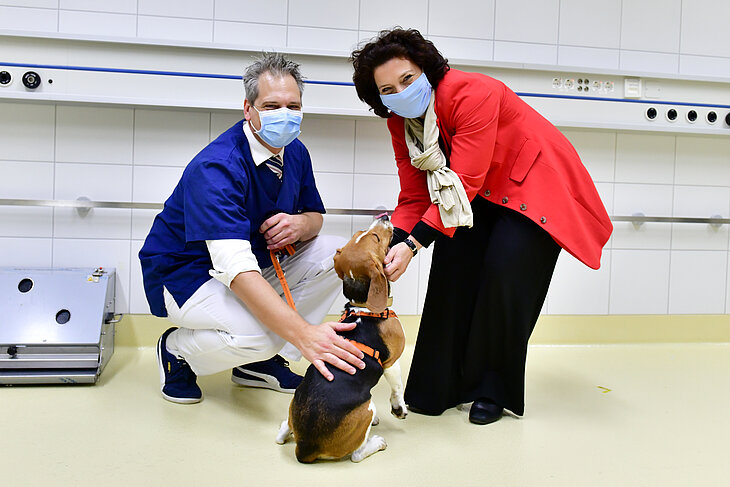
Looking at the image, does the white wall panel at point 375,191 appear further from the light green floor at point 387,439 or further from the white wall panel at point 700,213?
the white wall panel at point 700,213

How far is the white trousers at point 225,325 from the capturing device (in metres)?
2.03

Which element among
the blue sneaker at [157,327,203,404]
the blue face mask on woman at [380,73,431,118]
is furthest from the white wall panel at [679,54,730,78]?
the blue sneaker at [157,327,203,404]

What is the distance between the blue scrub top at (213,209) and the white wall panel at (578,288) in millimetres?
1597

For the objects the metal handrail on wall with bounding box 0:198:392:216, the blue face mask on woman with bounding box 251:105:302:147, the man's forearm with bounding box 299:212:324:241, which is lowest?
the man's forearm with bounding box 299:212:324:241

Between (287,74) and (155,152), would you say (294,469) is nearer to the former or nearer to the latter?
(287,74)

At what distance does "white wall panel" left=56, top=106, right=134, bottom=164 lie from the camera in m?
2.82

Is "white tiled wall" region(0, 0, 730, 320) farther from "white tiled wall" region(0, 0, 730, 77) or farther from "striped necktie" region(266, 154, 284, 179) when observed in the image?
"striped necktie" region(266, 154, 284, 179)

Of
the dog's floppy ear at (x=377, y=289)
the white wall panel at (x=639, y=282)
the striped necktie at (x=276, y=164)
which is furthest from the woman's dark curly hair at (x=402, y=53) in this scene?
the white wall panel at (x=639, y=282)

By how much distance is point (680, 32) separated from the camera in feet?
10.8

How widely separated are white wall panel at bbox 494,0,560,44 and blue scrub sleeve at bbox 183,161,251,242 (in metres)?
1.83

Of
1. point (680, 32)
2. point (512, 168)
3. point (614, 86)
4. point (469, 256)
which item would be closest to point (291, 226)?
point (469, 256)

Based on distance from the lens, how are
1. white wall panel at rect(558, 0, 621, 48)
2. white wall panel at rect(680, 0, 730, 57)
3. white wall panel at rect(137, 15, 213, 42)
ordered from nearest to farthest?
white wall panel at rect(137, 15, 213, 42) → white wall panel at rect(558, 0, 621, 48) → white wall panel at rect(680, 0, 730, 57)

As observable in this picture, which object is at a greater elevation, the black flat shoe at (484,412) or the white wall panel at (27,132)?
the white wall panel at (27,132)

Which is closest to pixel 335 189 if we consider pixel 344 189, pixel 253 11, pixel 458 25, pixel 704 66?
pixel 344 189
